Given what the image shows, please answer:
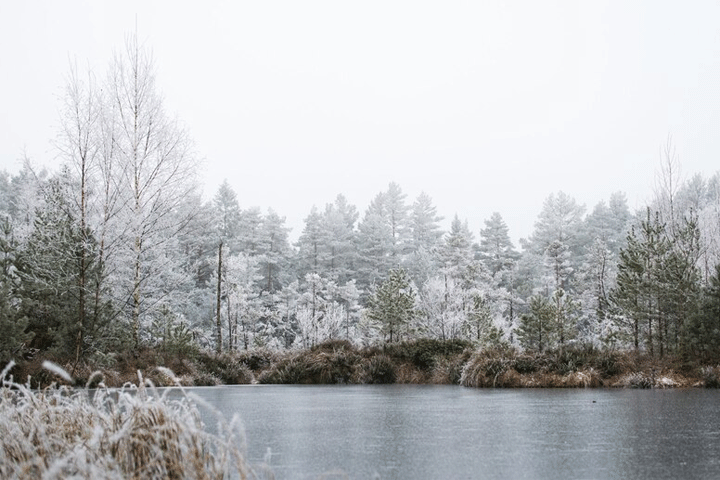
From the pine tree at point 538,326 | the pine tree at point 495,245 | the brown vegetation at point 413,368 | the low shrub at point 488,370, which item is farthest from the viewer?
the pine tree at point 495,245

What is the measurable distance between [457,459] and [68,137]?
16.2 m

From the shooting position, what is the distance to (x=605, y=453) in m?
5.88

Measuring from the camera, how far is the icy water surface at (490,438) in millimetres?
5160

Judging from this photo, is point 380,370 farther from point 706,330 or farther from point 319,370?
point 706,330

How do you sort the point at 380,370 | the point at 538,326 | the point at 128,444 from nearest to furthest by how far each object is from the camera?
1. the point at 128,444
2. the point at 538,326
3. the point at 380,370

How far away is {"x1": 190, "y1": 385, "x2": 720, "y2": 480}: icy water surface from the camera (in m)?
5.16

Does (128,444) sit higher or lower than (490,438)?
higher

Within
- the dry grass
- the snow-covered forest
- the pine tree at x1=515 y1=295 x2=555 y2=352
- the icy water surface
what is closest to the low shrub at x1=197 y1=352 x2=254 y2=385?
the snow-covered forest

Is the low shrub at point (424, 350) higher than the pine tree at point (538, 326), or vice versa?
the pine tree at point (538, 326)

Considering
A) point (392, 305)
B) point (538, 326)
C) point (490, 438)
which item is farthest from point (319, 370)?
point (490, 438)

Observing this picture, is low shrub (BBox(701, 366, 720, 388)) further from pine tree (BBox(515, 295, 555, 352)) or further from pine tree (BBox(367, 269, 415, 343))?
pine tree (BBox(367, 269, 415, 343))

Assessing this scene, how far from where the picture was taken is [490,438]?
7.00 meters

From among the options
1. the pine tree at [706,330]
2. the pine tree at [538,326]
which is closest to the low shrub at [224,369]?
the pine tree at [538,326]

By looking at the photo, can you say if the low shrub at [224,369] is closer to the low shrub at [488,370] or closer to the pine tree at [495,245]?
the low shrub at [488,370]
